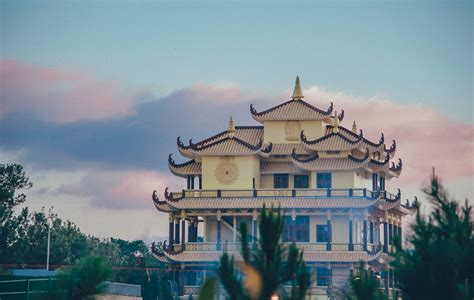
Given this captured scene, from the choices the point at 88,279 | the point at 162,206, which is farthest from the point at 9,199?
the point at 88,279

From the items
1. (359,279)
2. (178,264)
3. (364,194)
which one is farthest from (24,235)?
(359,279)

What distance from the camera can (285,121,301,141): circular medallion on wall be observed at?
220 ft

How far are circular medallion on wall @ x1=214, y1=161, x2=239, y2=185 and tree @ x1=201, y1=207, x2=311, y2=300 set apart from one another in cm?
4431

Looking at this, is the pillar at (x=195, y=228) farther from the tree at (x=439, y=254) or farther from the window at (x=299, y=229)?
the tree at (x=439, y=254)

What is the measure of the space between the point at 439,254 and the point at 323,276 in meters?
39.8

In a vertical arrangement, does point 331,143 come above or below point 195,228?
above

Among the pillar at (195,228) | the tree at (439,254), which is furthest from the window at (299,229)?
the tree at (439,254)

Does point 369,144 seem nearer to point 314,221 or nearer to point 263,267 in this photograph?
point 314,221

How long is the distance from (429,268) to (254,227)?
4117 centimetres

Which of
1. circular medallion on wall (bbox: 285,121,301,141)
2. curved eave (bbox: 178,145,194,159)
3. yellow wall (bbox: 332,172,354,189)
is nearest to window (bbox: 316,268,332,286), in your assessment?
yellow wall (bbox: 332,172,354,189)

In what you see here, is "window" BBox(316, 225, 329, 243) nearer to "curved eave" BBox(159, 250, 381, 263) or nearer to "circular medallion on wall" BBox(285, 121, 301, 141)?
"curved eave" BBox(159, 250, 381, 263)

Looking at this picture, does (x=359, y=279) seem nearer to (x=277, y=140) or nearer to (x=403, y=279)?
(x=403, y=279)

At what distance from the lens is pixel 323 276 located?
62.8m

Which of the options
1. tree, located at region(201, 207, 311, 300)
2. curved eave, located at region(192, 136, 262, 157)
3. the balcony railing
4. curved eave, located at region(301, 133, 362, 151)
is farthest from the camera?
curved eave, located at region(192, 136, 262, 157)
